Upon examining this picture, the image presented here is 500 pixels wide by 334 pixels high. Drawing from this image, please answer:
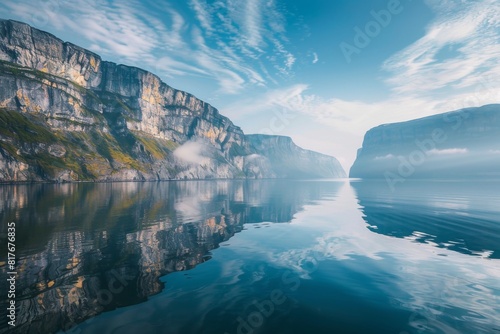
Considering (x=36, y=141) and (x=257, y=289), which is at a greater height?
(x=36, y=141)

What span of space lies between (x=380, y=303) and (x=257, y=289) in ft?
27.2

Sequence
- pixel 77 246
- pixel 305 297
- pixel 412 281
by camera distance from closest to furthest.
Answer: pixel 305 297 → pixel 412 281 → pixel 77 246

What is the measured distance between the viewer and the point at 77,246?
86.1 ft

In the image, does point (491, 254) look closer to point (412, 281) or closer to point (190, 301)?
point (412, 281)

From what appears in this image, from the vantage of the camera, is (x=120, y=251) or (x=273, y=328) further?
(x=120, y=251)

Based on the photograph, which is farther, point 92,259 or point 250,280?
point 92,259

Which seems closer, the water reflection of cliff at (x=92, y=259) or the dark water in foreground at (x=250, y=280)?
the dark water in foreground at (x=250, y=280)

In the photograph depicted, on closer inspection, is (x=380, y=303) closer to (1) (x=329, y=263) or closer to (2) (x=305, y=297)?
(2) (x=305, y=297)

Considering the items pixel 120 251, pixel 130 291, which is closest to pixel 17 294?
pixel 130 291

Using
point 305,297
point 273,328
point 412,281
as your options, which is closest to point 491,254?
point 412,281

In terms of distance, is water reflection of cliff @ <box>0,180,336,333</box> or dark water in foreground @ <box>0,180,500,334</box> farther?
water reflection of cliff @ <box>0,180,336,333</box>

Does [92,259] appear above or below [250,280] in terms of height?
above

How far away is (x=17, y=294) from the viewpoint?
51.8 ft

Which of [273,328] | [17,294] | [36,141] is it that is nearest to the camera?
[273,328]
